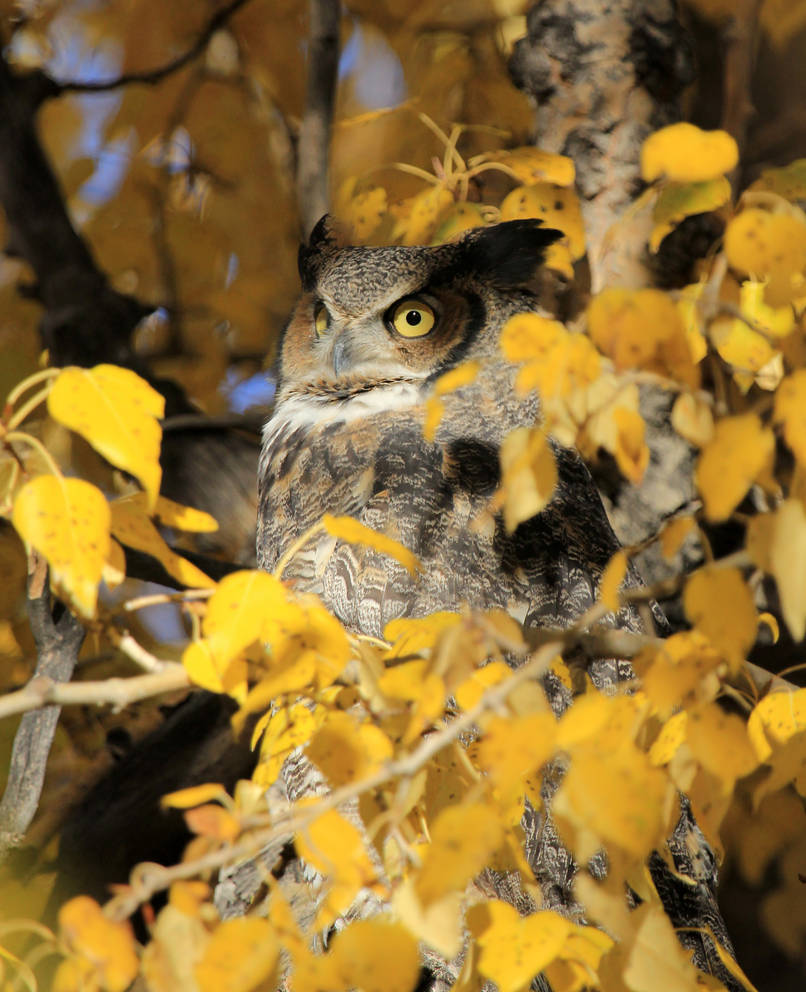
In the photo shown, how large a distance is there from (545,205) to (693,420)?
3.66 ft

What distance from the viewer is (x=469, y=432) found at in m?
1.98

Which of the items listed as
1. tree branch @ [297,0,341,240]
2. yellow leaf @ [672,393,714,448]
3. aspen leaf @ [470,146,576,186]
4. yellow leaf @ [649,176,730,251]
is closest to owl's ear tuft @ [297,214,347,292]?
tree branch @ [297,0,341,240]

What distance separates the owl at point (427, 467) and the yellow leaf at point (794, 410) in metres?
0.77

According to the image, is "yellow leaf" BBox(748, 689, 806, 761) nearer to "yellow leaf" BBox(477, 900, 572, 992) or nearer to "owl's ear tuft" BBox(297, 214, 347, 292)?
"yellow leaf" BBox(477, 900, 572, 992)

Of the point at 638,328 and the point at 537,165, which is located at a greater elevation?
the point at 638,328

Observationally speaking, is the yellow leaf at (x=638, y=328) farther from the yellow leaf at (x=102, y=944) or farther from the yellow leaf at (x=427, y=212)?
the yellow leaf at (x=427, y=212)

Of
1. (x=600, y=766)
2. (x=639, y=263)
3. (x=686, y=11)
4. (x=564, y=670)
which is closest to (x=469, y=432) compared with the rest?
(x=639, y=263)

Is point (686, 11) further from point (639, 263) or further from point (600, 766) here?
point (600, 766)

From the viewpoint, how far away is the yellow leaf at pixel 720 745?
2.83ft

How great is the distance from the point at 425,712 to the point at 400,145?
2.31 m

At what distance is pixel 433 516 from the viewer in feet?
5.76

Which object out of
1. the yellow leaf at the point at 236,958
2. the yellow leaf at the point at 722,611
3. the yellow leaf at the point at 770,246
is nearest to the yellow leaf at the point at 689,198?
the yellow leaf at the point at 770,246

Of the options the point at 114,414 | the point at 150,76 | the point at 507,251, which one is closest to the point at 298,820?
the point at 114,414

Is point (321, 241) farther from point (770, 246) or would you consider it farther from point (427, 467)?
point (770, 246)
